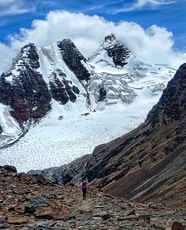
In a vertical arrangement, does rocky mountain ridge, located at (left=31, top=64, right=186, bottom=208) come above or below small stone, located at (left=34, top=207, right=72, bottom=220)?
above

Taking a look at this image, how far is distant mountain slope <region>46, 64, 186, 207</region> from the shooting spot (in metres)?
50.5

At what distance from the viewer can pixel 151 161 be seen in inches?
2958

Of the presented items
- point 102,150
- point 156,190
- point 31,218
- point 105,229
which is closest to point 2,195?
point 31,218

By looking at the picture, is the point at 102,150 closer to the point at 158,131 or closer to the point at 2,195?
the point at 158,131

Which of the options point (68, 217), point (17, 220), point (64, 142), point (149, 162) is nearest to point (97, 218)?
point (68, 217)

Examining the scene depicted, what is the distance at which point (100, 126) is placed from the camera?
183250 mm

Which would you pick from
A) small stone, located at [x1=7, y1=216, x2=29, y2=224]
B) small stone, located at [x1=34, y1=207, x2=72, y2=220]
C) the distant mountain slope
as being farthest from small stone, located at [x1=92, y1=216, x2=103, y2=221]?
the distant mountain slope

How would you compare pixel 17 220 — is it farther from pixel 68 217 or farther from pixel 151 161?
pixel 151 161

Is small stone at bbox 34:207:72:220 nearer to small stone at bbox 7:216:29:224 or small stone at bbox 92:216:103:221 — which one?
small stone at bbox 7:216:29:224

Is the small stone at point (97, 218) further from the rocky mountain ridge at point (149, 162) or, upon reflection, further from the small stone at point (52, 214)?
the rocky mountain ridge at point (149, 162)

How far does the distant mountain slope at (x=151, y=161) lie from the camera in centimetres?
5052

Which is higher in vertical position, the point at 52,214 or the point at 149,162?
the point at 149,162

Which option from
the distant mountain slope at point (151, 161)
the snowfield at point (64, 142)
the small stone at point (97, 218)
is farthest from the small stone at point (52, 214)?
the snowfield at point (64, 142)

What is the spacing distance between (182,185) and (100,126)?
14033 centimetres
